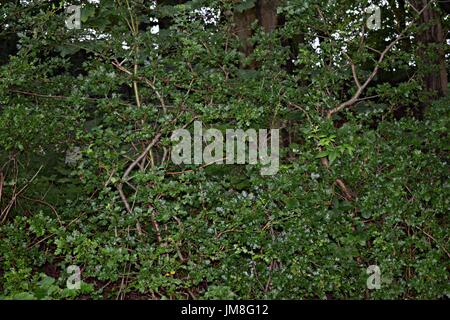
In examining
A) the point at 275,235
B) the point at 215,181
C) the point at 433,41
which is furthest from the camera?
the point at 433,41

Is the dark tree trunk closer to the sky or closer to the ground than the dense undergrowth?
closer to the sky

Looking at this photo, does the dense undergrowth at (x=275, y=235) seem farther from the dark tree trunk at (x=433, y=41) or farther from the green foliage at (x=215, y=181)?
the dark tree trunk at (x=433, y=41)

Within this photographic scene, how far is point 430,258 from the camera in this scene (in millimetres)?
4488

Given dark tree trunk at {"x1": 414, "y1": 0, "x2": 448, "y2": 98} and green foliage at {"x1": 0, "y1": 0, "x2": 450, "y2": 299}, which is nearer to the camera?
green foliage at {"x1": 0, "y1": 0, "x2": 450, "y2": 299}

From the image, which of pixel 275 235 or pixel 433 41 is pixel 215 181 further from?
pixel 433 41

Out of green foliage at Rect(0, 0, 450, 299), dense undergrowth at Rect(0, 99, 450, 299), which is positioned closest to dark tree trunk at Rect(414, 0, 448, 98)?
green foliage at Rect(0, 0, 450, 299)

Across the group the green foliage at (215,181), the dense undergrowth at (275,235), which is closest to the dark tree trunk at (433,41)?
the green foliage at (215,181)

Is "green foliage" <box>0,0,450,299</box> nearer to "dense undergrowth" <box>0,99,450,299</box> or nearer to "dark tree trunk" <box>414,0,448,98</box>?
"dense undergrowth" <box>0,99,450,299</box>

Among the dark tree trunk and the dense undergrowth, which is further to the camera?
the dark tree trunk

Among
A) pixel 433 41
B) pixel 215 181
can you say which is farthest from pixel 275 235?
pixel 433 41
